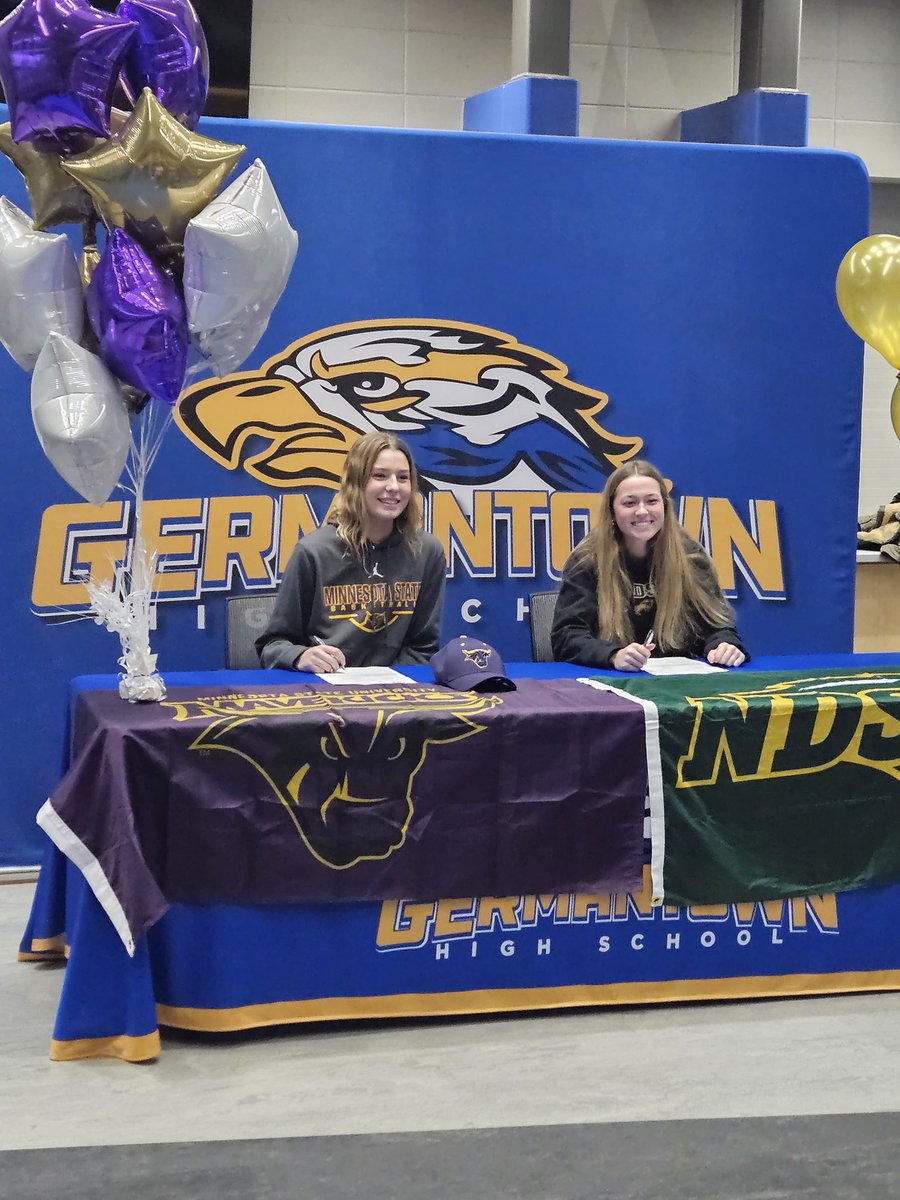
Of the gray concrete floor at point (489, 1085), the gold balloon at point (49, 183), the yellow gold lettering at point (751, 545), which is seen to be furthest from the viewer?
the yellow gold lettering at point (751, 545)

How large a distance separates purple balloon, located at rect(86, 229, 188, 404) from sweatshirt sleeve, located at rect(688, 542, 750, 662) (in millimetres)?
1500

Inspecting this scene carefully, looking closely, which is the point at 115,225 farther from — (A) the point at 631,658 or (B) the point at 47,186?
(A) the point at 631,658

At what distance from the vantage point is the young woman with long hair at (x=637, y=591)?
3455 mm

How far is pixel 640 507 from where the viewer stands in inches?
135

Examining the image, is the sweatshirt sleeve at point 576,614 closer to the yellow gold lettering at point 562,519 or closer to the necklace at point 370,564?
the necklace at point 370,564

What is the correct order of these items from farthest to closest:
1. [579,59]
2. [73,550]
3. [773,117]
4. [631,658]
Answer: [579,59]
[773,117]
[73,550]
[631,658]

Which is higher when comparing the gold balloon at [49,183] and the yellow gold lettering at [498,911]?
the gold balloon at [49,183]

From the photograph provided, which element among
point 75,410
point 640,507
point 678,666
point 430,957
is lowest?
point 430,957

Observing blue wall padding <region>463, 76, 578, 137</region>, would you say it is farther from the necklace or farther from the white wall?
the necklace

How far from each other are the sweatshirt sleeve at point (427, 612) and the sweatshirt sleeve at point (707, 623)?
659mm

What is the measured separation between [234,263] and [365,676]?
996mm

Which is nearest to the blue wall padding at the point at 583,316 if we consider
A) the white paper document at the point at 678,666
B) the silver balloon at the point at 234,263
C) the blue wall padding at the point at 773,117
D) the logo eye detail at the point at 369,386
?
the logo eye detail at the point at 369,386

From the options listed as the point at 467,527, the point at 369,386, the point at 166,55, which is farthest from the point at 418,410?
the point at 166,55

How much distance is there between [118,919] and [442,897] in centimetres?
65
